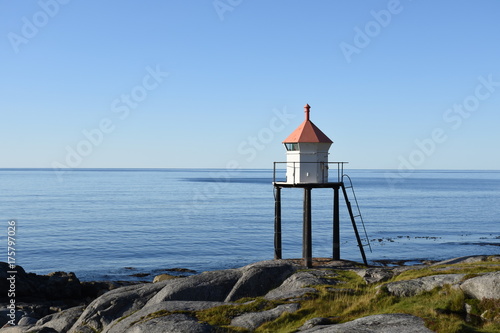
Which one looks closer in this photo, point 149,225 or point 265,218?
point 149,225

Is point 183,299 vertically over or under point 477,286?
under

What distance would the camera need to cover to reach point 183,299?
2061cm

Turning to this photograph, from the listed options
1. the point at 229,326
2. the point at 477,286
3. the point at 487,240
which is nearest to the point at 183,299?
the point at 229,326

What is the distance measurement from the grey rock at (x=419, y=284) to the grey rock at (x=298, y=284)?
3.09m

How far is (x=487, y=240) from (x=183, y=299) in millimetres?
50153

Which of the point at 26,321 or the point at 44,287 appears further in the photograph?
the point at 44,287

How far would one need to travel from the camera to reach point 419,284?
17719 millimetres

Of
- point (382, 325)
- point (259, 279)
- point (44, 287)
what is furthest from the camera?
point (44, 287)

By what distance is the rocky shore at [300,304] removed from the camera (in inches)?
587

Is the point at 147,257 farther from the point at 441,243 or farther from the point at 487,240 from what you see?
the point at 487,240

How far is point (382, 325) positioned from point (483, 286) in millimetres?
4139

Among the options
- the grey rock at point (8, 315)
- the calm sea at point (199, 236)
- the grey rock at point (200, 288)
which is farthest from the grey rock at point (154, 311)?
the calm sea at point (199, 236)

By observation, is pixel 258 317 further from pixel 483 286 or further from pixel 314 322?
pixel 483 286

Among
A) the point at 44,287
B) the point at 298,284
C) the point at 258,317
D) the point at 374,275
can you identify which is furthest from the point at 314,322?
the point at 44,287
